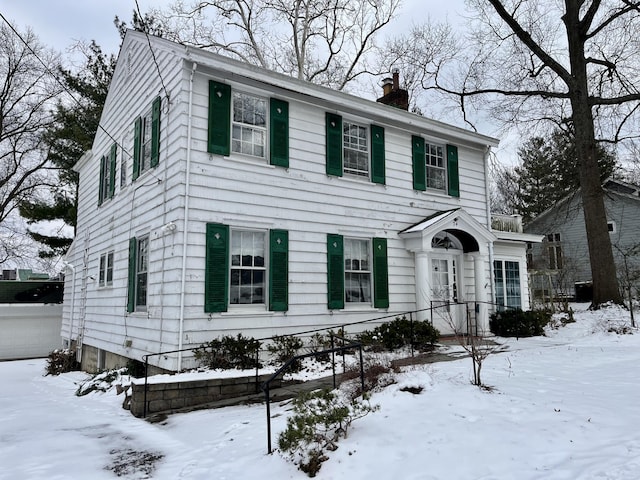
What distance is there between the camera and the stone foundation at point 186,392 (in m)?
7.39

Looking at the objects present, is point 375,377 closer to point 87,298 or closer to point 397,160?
point 397,160

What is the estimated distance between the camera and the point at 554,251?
32.7m

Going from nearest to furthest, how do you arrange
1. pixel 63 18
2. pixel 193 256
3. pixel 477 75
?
pixel 63 18 → pixel 193 256 → pixel 477 75

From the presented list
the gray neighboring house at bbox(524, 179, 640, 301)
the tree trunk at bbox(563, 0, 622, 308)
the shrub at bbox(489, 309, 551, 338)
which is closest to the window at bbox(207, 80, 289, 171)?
the shrub at bbox(489, 309, 551, 338)

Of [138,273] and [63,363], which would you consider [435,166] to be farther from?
[63,363]

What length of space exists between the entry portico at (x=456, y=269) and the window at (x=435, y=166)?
96 cm

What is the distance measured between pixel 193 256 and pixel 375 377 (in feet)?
13.6

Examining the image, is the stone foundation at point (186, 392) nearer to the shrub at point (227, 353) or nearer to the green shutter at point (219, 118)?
the shrub at point (227, 353)

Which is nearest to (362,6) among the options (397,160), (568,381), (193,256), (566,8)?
(566,8)

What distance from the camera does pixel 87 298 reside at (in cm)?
1455

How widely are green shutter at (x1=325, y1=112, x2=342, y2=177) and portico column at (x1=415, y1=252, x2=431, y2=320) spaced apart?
117 inches

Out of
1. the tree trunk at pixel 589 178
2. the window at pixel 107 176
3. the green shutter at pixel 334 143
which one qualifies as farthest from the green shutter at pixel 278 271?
the tree trunk at pixel 589 178

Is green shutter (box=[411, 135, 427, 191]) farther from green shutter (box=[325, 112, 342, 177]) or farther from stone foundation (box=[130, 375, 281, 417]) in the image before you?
stone foundation (box=[130, 375, 281, 417])

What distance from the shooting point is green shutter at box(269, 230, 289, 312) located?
9.64 meters
